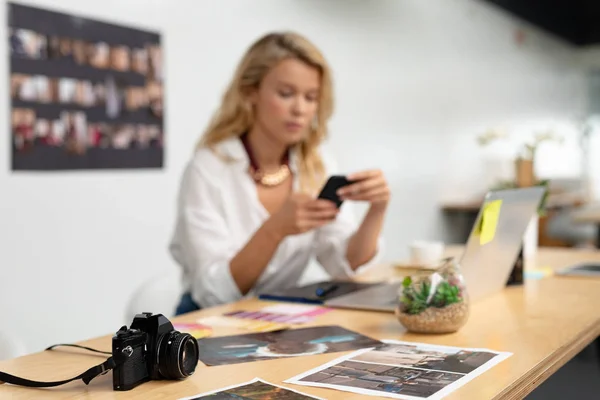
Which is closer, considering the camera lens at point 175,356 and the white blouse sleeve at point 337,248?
the camera lens at point 175,356

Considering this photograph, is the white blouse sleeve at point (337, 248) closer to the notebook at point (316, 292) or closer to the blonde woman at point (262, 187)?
the blonde woman at point (262, 187)

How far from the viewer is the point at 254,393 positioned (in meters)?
0.97

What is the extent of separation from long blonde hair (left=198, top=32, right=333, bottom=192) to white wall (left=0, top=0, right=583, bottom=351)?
101 cm

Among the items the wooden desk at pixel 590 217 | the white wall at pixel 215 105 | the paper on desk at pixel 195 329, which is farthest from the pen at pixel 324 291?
the wooden desk at pixel 590 217

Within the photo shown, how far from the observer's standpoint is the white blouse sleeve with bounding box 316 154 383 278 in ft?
6.72

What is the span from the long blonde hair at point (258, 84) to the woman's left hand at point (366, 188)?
15.0 inches

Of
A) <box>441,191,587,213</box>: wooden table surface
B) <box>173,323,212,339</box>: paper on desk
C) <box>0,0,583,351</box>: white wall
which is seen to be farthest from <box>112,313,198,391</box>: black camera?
<box>441,191,587,213</box>: wooden table surface

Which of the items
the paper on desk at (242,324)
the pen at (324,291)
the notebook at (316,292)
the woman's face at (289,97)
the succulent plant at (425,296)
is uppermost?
the woman's face at (289,97)

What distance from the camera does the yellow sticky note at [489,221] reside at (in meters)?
1.47

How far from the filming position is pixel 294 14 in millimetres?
4164

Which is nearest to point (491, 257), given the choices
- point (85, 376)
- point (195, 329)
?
point (195, 329)

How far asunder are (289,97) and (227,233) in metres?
0.40

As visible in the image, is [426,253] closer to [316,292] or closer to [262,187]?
[316,292]

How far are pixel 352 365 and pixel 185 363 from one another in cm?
25
